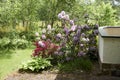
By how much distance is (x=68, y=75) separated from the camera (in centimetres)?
617

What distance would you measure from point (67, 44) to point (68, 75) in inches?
71.0

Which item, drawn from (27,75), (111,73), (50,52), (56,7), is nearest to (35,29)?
(56,7)

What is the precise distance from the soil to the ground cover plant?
0.65m

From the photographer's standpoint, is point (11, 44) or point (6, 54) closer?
point (6, 54)

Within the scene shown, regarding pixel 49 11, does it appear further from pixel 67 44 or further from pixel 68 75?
pixel 68 75

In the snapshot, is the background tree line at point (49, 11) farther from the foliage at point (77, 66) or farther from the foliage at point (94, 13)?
the foliage at point (77, 66)

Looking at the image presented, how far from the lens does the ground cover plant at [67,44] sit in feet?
24.0

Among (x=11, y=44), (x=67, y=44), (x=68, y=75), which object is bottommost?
(x=68, y=75)

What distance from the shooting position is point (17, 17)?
40.6ft

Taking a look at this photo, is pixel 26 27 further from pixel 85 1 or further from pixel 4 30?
pixel 85 1

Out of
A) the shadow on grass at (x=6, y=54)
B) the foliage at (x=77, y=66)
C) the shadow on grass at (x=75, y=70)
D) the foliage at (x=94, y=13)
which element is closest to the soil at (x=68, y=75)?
the shadow on grass at (x=75, y=70)

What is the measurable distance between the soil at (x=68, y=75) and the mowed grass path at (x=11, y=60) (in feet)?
1.59

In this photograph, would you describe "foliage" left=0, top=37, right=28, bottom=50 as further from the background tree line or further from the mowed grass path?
the background tree line

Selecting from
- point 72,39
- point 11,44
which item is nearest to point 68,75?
point 72,39
